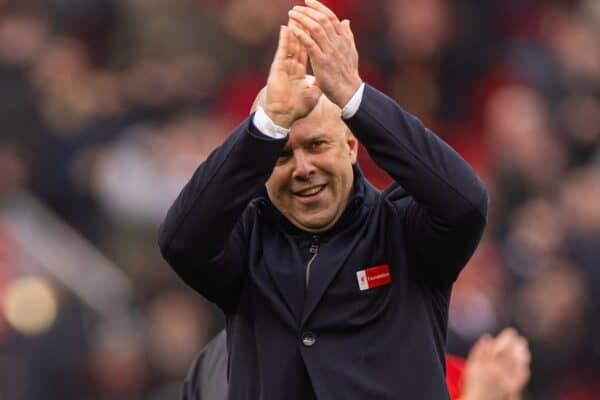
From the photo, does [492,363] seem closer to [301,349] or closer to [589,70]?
[301,349]

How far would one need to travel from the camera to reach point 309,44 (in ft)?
15.2

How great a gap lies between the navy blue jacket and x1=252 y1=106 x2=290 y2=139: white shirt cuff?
Result: 2 cm

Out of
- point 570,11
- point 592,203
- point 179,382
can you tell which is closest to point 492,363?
point 179,382

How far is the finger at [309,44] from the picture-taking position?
15.2 feet

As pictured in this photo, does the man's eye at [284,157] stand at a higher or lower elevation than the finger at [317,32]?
lower

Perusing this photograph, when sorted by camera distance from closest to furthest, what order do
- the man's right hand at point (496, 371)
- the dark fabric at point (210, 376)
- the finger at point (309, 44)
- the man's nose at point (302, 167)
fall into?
the finger at point (309, 44), the man's nose at point (302, 167), the man's right hand at point (496, 371), the dark fabric at point (210, 376)

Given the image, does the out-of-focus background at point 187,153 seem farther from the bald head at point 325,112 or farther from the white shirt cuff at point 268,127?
the white shirt cuff at point 268,127

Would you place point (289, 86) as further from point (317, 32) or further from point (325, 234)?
point (325, 234)

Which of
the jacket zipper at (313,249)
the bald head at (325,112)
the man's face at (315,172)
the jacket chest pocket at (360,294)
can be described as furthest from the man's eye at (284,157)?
the jacket chest pocket at (360,294)

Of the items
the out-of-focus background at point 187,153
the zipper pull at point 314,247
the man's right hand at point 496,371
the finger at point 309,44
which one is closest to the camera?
the finger at point 309,44

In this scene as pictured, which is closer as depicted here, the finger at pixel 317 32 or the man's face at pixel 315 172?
the finger at pixel 317 32

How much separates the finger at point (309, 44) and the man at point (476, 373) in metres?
1.31

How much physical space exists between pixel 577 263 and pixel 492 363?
3944 millimetres

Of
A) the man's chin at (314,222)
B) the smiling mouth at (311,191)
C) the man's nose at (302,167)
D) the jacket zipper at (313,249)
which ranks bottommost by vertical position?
the jacket zipper at (313,249)
